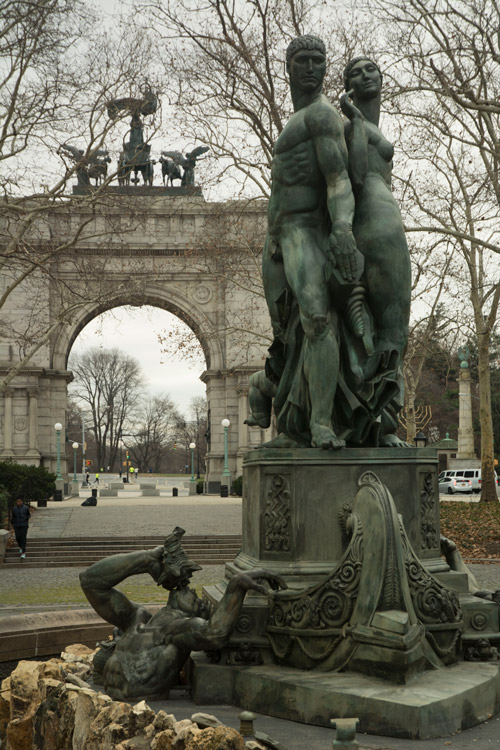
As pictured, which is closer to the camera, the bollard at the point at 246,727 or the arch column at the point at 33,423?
the bollard at the point at 246,727

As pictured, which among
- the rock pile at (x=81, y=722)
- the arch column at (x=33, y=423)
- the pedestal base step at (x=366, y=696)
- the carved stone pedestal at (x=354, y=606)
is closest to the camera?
the rock pile at (x=81, y=722)

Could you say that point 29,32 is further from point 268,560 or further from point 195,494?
point 195,494

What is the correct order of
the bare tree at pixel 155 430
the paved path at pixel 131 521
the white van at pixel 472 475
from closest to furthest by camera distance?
the paved path at pixel 131 521 < the white van at pixel 472 475 < the bare tree at pixel 155 430

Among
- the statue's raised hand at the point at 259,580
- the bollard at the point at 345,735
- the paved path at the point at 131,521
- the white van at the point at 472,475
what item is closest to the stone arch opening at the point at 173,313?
the white van at the point at 472,475

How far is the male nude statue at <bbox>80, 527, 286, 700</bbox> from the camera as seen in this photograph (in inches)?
163

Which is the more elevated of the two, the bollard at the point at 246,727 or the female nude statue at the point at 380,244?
the female nude statue at the point at 380,244

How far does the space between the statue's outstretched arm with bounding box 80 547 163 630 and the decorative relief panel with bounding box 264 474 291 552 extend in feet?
1.93

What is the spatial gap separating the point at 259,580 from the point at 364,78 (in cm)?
304

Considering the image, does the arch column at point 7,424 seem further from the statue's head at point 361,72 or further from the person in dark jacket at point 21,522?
the statue's head at point 361,72

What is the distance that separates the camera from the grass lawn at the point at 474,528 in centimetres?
1689

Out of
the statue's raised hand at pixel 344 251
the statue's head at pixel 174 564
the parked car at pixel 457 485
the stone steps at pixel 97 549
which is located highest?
the statue's raised hand at pixel 344 251

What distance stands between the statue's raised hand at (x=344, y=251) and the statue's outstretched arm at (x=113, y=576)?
1.80 m

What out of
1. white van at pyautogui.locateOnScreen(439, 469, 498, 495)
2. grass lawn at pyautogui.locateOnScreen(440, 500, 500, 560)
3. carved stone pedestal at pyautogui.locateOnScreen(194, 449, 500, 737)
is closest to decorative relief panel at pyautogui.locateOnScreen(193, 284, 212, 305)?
white van at pyautogui.locateOnScreen(439, 469, 498, 495)

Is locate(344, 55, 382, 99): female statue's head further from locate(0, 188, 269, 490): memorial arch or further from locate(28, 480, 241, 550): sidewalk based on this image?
locate(0, 188, 269, 490): memorial arch
